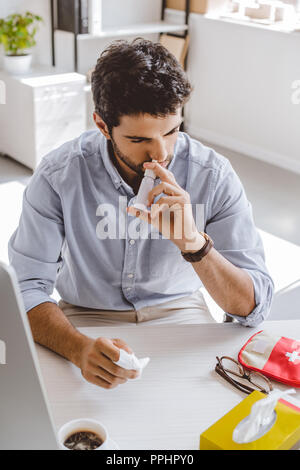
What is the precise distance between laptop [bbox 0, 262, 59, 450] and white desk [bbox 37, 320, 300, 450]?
0.67 feet

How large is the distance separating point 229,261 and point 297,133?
2.96 m

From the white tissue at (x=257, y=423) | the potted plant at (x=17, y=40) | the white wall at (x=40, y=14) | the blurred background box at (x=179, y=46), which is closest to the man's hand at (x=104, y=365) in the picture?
the white tissue at (x=257, y=423)

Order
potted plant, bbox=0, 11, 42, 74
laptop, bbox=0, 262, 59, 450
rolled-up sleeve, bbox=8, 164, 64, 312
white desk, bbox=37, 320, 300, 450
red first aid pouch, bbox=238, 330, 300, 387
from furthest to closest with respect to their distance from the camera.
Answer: potted plant, bbox=0, 11, 42, 74 < rolled-up sleeve, bbox=8, 164, 64, 312 < red first aid pouch, bbox=238, 330, 300, 387 < white desk, bbox=37, 320, 300, 450 < laptop, bbox=0, 262, 59, 450

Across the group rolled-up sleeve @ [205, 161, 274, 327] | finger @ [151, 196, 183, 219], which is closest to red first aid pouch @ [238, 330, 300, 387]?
rolled-up sleeve @ [205, 161, 274, 327]

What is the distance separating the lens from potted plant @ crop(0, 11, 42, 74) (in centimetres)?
368

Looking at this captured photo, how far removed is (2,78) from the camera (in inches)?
150

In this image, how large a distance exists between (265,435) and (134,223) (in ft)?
2.18

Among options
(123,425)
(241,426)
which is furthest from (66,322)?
(241,426)

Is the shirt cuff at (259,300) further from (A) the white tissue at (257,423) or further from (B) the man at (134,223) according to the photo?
(A) the white tissue at (257,423)

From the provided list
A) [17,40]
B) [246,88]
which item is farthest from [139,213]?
[246,88]

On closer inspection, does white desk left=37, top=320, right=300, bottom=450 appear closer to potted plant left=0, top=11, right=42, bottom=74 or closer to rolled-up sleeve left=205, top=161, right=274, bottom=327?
rolled-up sleeve left=205, top=161, right=274, bottom=327

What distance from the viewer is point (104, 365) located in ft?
3.29

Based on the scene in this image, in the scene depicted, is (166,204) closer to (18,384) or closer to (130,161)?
(130,161)
